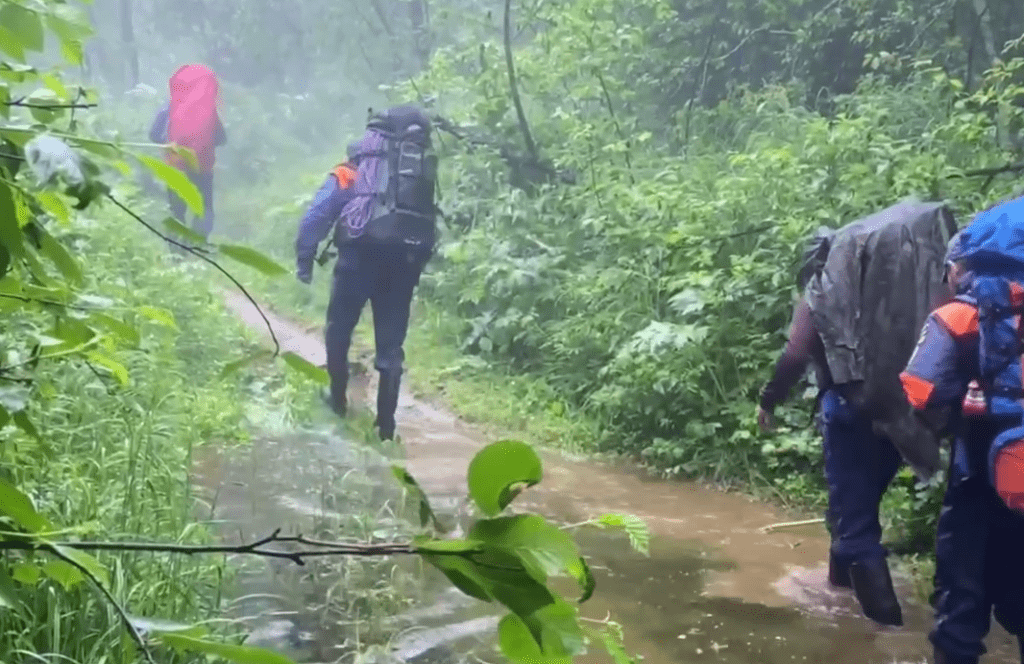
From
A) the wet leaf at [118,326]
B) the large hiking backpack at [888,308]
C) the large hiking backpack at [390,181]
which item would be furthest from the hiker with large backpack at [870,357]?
the wet leaf at [118,326]

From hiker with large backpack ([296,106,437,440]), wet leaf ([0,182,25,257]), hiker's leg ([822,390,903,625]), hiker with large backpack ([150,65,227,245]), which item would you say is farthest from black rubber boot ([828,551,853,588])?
hiker with large backpack ([150,65,227,245])

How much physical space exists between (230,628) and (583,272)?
6306 mm

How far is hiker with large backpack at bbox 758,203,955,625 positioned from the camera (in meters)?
4.04

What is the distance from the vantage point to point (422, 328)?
428 inches

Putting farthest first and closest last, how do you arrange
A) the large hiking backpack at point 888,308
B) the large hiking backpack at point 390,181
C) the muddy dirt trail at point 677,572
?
the large hiking backpack at point 390,181 → the large hiking backpack at point 888,308 → the muddy dirt trail at point 677,572

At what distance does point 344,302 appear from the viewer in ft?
23.1

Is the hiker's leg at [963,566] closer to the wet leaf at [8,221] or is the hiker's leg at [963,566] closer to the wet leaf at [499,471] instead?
the wet leaf at [499,471]

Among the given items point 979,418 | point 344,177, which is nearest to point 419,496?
point 979,418

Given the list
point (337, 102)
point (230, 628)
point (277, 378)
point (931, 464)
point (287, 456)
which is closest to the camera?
point (230, 628)

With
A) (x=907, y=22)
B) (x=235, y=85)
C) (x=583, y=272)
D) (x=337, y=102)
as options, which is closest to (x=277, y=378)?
(x=583, y=272)

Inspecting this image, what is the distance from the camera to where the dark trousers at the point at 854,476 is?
4223mm

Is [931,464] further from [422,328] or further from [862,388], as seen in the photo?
[422,328]

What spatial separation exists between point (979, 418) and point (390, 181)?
14.3 feet

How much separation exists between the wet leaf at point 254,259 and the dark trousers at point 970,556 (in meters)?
2.81
